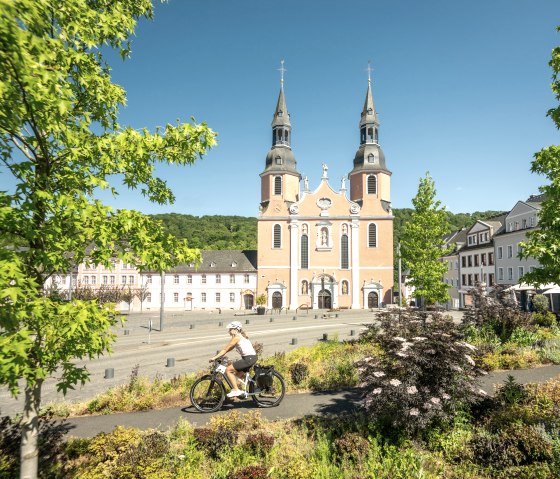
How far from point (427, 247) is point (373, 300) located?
27.2m

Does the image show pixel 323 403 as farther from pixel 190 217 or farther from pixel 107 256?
pixel 190 217

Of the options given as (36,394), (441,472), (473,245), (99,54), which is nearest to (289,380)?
(441,472)

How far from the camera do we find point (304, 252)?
2219 inches

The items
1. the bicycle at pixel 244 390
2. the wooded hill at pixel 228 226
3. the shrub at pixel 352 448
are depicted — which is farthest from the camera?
the wooded hill at pixel 228 226

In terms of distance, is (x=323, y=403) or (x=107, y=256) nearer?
(x=107, y=256)

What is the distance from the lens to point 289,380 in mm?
11180

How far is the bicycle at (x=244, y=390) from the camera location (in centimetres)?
870

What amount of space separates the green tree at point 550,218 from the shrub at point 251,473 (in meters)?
7.26

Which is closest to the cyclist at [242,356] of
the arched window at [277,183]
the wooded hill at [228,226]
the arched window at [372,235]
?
the arched window at [372,235]

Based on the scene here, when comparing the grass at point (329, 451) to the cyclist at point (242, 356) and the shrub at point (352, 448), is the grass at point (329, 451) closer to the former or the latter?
the shrub at point (352, 448)

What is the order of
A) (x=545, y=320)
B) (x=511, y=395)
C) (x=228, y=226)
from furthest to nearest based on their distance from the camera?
1. (x=228, y=226)
2. (x=545, y=320)
3. (x=511, y=395)

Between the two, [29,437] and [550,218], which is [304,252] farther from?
[29,437]

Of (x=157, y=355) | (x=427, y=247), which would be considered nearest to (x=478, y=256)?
(x=427, y=247)

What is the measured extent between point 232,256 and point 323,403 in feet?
184
